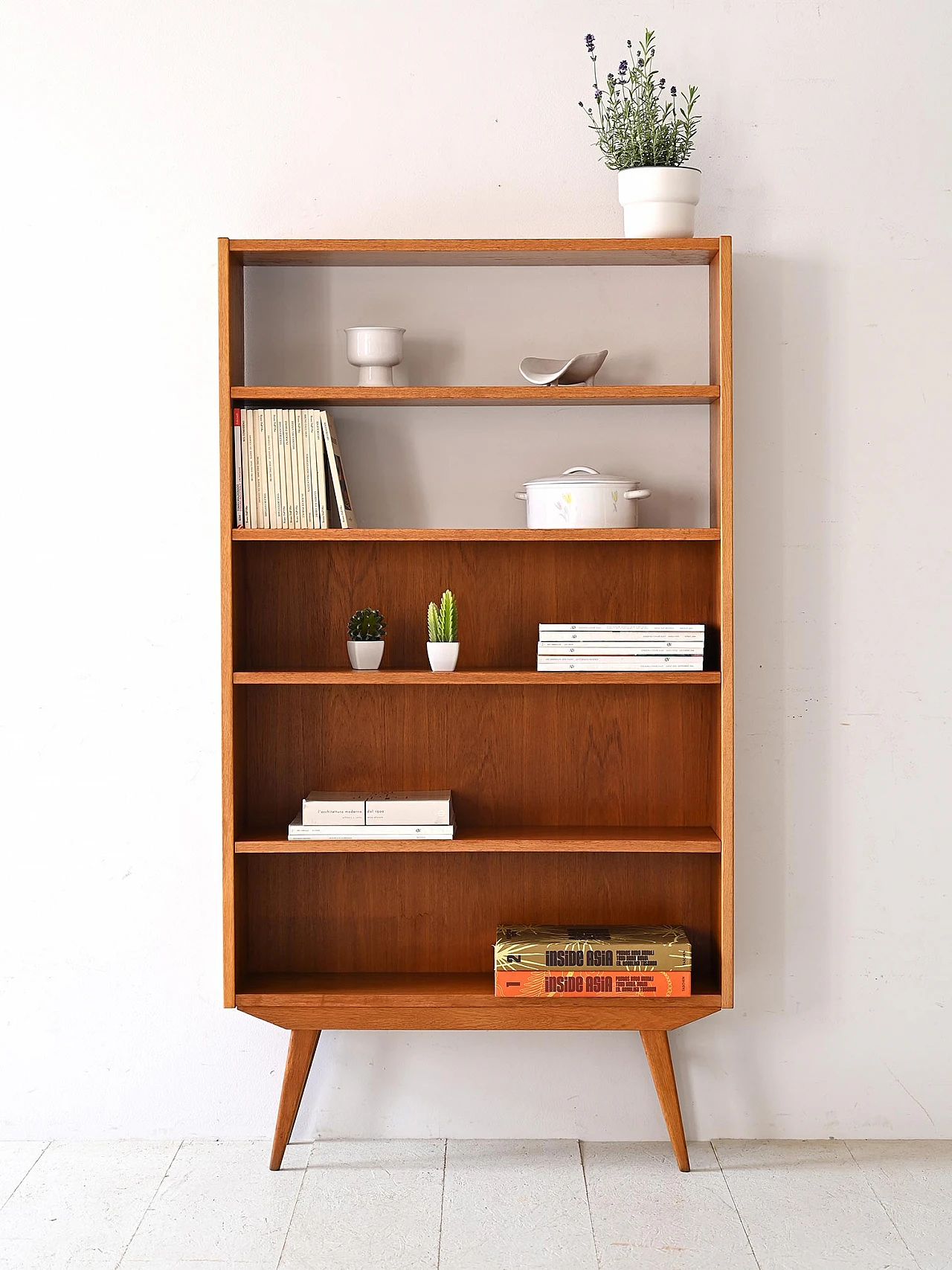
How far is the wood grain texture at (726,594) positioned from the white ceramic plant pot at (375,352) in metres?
0.65

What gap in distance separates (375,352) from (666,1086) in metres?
1.61

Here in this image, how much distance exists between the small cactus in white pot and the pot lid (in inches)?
11.9

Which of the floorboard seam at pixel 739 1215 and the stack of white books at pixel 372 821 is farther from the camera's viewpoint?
the stack of white books at pixel 372 821

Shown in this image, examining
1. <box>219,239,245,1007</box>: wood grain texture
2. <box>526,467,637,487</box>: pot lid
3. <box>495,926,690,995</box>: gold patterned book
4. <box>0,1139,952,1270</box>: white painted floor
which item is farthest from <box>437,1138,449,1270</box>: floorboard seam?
<box>526,467,637,487</box>: pot lid

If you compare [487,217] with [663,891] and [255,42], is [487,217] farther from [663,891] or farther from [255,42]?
[663,891]

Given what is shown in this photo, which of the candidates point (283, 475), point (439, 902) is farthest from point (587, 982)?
point (283, 475)

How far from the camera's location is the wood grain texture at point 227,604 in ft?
7.61

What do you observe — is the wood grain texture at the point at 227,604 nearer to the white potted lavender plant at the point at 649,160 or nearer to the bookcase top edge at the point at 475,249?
the bookcase top edge at the point at 475,249

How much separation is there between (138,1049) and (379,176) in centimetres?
→ 196


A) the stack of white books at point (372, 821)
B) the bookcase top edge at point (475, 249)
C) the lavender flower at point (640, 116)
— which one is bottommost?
the stack of white books at point (372, 821)

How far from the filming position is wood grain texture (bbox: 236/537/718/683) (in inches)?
99.0

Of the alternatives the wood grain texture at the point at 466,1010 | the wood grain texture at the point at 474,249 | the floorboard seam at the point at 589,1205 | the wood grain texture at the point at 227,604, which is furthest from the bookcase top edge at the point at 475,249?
the floorboard seam at the point at 589,1205

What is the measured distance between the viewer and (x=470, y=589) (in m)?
2.52

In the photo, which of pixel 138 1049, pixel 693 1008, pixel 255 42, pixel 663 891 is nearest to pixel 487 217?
pixel 255 42
